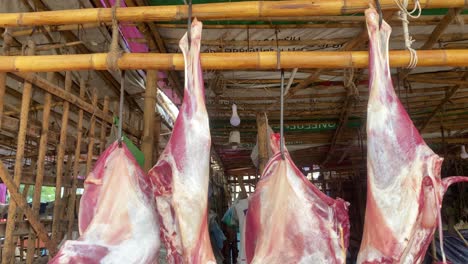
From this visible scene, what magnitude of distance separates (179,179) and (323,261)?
Answer: 0.70 meters

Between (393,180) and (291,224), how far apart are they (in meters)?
0.47

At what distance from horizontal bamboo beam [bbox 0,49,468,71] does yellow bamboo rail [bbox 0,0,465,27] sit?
193 mm

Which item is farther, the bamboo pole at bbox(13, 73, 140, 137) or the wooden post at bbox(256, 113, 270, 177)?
the wooden post at bbox(256, 113, 270, 177)

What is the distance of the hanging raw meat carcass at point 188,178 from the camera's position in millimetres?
1548

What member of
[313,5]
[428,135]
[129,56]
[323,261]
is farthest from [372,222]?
[428,135]

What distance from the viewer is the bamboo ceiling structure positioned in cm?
164

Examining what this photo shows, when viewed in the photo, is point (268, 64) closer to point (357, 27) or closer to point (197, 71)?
point (197, 71)

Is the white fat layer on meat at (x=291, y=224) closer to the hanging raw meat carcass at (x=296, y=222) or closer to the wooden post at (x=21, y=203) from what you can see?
the hanging raw meat carcass at (x=296, y=222)

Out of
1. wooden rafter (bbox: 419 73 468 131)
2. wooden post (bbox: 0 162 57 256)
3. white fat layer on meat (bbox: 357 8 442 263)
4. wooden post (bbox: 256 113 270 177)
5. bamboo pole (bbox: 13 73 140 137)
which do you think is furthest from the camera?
wooden rafter (bbox: 419 73 468 131)

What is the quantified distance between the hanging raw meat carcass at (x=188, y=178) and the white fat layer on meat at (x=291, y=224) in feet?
0.90

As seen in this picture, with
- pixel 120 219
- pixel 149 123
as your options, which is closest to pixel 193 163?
pixel 120 219

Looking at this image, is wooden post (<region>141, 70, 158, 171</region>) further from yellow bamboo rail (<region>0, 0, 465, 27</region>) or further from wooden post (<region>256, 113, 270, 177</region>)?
yellow bamboo rail (<region>0, 0, 465, 27</region>)

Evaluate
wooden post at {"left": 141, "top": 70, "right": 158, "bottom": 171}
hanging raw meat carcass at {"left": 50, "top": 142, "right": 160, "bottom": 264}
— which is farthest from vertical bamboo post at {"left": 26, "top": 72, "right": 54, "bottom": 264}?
hanging raw meat carcass at {"left": 50, "top": 142, "right": 160, "bottom": 264}

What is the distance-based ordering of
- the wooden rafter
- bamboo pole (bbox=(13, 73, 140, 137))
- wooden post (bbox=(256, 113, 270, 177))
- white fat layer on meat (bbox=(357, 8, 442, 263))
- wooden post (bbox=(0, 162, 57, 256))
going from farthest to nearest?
the wooden rafter < wooden post (bbox=(256, 113, 270, 177)) < bamboo pole (bbox=(13, 73, 140, 137)) < wooden post (bbox=(0, 162, 57, 256)) < white fat layer on meat (bbox=(357, 8, 442, 263))
